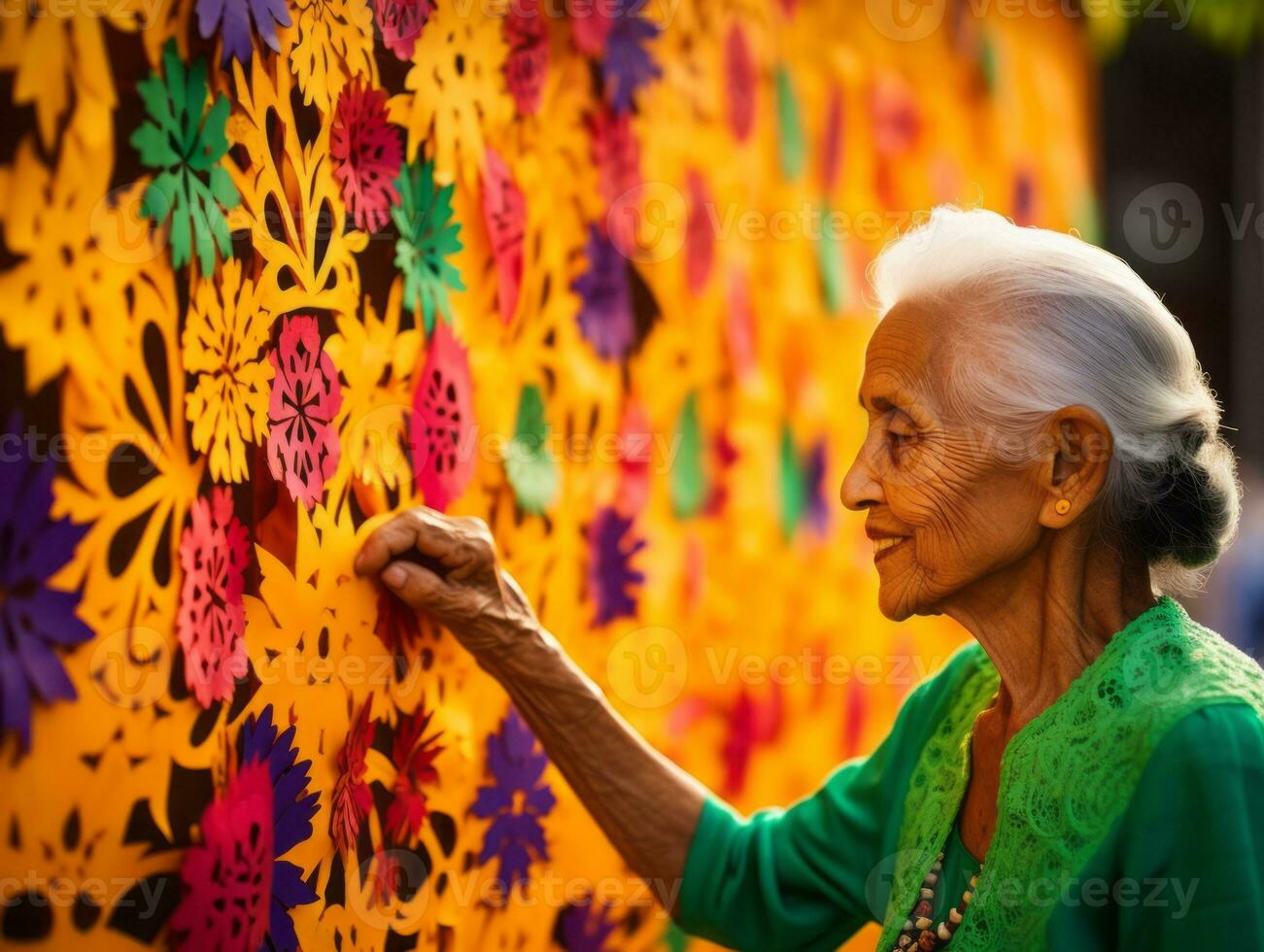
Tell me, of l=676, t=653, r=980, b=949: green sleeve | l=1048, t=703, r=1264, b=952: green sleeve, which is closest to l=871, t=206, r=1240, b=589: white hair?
l=1048, t=703, r=1264, b=952: green sleeve

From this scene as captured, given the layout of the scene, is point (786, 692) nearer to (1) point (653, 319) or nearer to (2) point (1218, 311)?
(1) point (653, 319)

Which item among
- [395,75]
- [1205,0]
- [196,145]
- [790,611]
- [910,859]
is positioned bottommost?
[910,859]

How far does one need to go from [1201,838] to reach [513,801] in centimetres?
103

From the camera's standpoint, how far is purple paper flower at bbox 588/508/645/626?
7.89ft

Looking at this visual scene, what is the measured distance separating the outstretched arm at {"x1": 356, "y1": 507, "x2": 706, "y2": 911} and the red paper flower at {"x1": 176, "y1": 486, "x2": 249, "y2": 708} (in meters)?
0.25

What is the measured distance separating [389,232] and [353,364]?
0.19m

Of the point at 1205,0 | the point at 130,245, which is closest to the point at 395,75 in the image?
the point at 130,245

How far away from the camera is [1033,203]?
11.8 feet

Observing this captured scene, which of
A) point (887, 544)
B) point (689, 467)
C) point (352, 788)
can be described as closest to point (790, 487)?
point (689, 467)

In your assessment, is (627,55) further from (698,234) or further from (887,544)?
(887,544)

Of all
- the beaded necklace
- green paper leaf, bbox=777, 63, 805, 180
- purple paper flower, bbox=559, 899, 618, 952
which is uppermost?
green paper leaf, bbox=777, 63, 805, 180

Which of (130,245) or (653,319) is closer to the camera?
(130,245)

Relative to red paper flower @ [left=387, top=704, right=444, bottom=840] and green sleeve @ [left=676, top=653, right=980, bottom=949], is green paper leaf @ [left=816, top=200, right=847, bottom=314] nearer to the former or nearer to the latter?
green sleeve @ [left=676, top=653, right=980, bottom=949]

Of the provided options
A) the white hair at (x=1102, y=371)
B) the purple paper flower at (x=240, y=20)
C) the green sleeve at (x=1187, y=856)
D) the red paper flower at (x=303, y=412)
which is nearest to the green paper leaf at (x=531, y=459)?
the red paper flower at (x=303, y=412)
